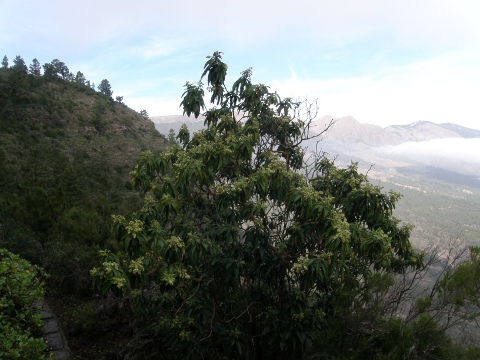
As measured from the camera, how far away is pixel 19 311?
4555 millimetres

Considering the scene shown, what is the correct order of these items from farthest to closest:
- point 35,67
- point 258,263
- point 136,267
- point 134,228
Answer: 1. point 35,67
2. point 258,263
3. point 134,228
4. point 136,267

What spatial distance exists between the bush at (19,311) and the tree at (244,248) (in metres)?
1.09

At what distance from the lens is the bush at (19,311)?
3695mm

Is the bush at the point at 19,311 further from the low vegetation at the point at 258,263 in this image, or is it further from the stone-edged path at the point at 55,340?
the low vegetation at the point at 258,263

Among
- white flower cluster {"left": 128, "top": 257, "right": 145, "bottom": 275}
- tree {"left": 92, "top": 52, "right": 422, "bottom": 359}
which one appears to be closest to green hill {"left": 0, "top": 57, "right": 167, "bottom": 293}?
tree {"left": 92, "top": 52, "right": 422, "bottom": 359}

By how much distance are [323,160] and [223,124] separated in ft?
6.66

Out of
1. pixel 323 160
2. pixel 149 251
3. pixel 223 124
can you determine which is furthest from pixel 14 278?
pixel 323 160

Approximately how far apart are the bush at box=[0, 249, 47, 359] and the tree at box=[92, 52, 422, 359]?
1.09 m

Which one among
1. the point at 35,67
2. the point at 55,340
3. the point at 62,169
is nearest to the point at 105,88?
the point at 35,67

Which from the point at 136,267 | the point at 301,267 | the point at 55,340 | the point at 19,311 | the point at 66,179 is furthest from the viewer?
the point at 66,179

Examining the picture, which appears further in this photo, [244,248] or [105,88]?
[105,88]

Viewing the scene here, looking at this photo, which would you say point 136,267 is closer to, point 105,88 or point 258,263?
point 258,263

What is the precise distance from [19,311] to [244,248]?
126 inches

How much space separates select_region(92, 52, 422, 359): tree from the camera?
4.23m
